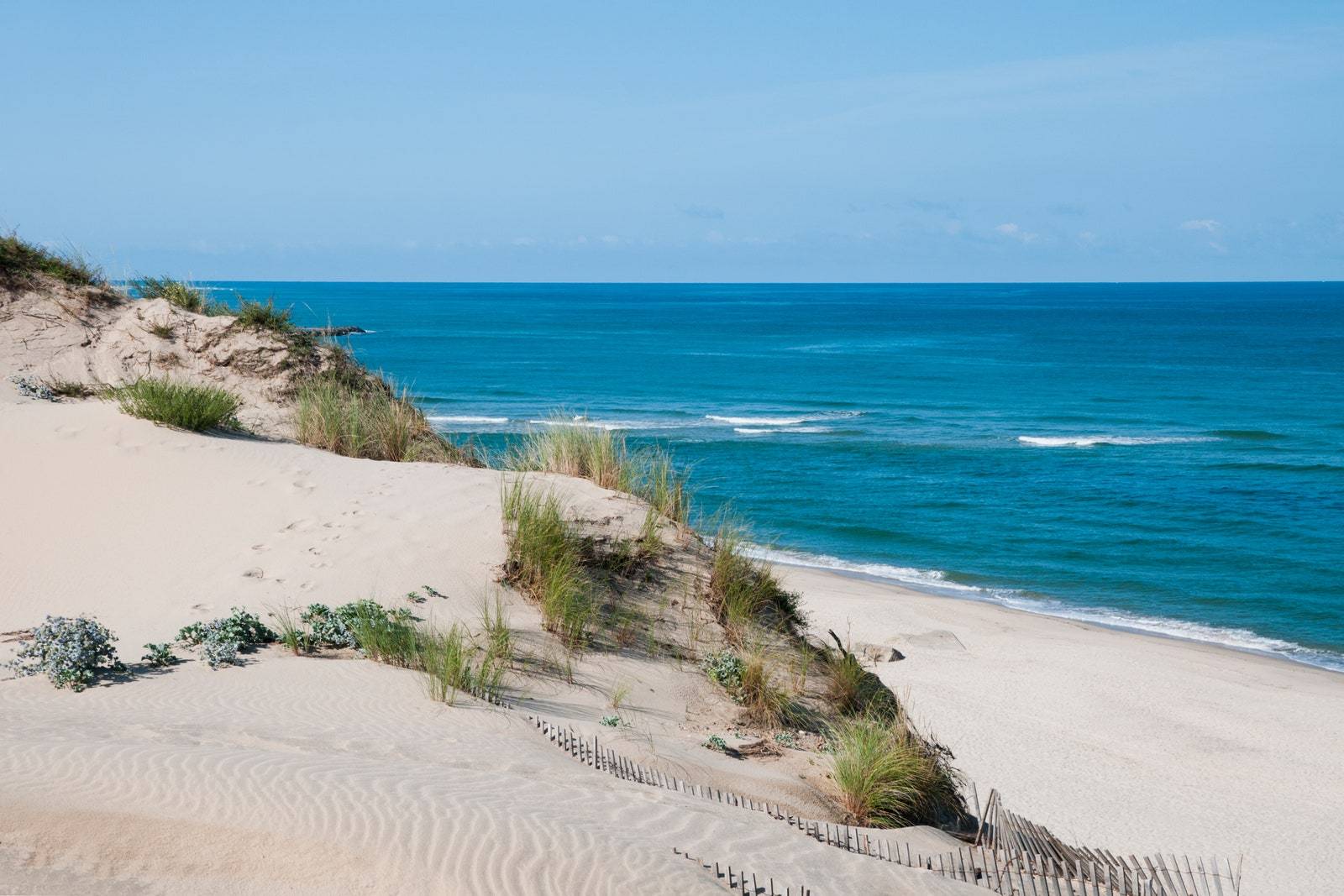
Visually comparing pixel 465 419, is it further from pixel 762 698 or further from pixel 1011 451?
pixel 762 698

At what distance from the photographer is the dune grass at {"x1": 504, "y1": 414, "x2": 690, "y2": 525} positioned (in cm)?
1096

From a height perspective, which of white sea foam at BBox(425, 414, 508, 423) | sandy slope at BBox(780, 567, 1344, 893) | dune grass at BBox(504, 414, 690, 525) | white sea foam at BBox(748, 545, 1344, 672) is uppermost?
dune grass at BBox(504, 414, 690, 525)

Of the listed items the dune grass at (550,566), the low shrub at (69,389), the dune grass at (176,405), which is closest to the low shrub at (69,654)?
the dune grass at (550,566)

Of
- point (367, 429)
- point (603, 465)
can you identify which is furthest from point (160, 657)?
point (367, 429)

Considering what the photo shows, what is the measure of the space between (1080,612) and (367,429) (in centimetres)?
1292

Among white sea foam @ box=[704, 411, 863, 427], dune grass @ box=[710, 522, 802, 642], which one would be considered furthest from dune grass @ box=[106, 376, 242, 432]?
white sea foam @ box=[704, 411, 863, 427]

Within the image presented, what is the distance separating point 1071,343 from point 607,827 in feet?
276

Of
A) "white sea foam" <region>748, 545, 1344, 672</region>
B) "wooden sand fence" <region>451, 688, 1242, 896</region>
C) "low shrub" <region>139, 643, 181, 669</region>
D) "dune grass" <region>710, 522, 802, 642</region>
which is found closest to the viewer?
"wooden sand fence" <region>451, 688, 1242, 896</region>

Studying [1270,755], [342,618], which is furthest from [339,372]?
[1270,755]

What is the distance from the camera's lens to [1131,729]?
1301 centimetres

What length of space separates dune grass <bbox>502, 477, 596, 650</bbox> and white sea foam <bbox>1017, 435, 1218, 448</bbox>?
2766 cm

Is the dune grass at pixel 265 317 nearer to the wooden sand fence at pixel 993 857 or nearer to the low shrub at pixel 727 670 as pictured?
the low shrub at pixel 727 670

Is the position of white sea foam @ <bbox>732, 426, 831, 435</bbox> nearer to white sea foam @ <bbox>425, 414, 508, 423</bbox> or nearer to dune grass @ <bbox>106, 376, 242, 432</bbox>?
white sea foam @ <bbox>425, 414, 508, 423</bbox>

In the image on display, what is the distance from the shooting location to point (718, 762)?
6.88 metres
